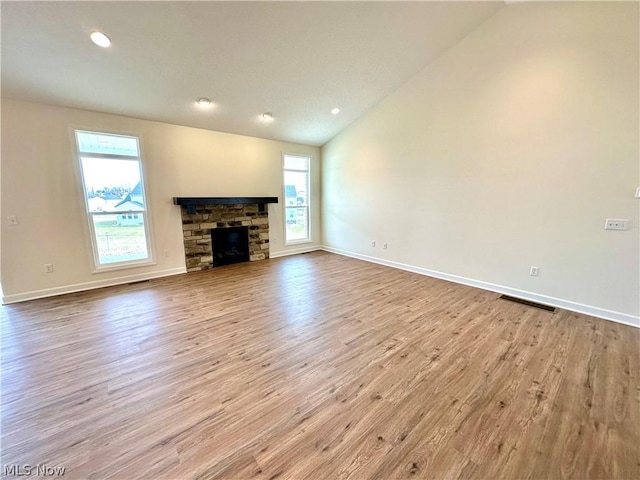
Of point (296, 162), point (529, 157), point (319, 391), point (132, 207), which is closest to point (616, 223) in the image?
point (529, 157)

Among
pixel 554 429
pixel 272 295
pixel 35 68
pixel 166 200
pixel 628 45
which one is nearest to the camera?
pixel 554 429

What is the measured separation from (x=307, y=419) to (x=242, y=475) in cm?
46

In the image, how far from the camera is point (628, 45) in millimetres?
2646

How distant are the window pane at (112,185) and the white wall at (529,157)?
4.30 metres

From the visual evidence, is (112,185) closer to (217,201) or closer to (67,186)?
(67,186)

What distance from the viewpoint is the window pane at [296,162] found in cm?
598

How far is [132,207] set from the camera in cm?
425

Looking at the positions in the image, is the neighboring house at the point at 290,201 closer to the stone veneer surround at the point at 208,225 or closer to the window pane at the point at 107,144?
the stone veneer surround at the point at 208,225

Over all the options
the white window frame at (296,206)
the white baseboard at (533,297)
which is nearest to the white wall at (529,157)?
the white baseboard at (533,297)

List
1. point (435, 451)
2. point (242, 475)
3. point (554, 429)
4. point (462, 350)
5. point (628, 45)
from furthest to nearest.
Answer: point (628, 45) → point (462, 350) → point (554, 429) → point (435, 451) → point (242, 475)

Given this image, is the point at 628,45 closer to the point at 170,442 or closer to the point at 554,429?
the point at 554,429

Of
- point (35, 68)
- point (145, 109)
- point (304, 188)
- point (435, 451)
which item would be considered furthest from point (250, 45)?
point (435, 451)

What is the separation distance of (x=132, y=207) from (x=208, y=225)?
47.0 inches

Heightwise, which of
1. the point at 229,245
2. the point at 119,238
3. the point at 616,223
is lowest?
the point at 229,245
